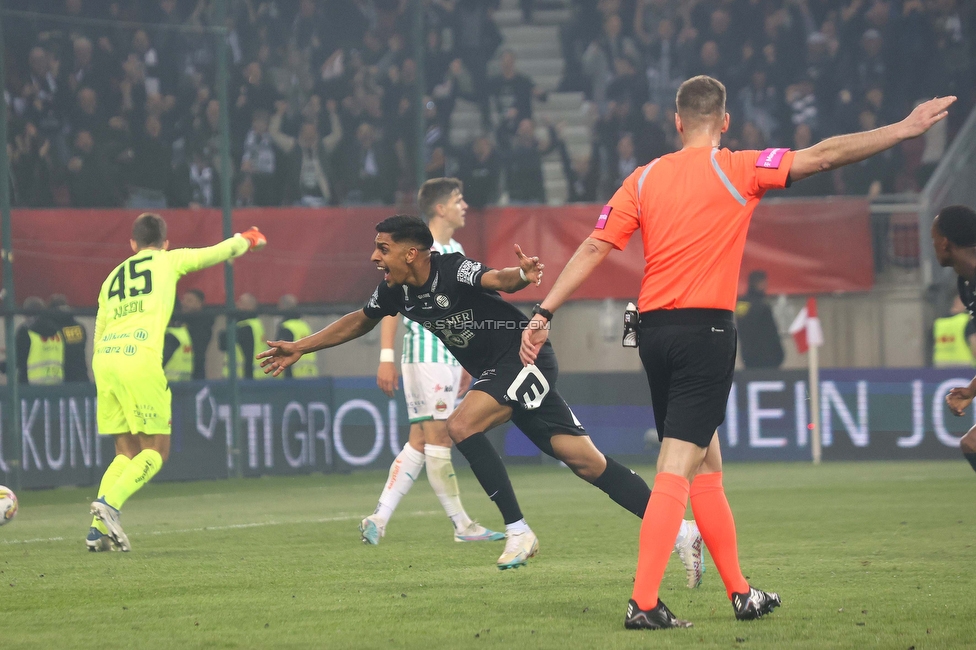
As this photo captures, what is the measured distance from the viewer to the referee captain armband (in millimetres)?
4930

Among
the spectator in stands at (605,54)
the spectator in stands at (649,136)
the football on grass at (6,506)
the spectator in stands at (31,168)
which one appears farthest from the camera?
the spectator in stands at (605,54)

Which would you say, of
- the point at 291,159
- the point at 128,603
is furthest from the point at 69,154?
the point at 128,603

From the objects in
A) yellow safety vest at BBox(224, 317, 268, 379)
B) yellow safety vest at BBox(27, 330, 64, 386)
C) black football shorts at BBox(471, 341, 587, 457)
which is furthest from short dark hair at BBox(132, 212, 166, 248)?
yellow safety vest at BBox(224, 317, 268, 379)

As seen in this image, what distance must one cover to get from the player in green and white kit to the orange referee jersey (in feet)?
11.2

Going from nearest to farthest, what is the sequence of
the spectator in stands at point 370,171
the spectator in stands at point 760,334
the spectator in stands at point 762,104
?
the spectator in stands at point 760,334
the spectator in stands at point 370,171
the spectator in stands at point 762,104

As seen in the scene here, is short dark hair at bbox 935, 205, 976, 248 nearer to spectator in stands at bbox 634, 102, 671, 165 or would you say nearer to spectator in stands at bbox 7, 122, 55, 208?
spectator in stands at bbox 7, 122, 55, 208

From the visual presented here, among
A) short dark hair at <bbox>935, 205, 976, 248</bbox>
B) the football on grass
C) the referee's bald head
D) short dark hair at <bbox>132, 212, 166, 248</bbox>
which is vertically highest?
the referee's bald head

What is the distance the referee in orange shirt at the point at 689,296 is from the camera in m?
4.90

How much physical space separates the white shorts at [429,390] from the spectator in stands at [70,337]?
5.91m

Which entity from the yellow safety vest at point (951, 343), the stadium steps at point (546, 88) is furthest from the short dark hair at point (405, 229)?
the stadium steps at point (546, 88)

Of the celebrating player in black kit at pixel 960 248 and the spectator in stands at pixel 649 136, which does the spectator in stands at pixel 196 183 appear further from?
the celebrating player in black kit at pixel 960 248

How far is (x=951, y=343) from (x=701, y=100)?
11241mm

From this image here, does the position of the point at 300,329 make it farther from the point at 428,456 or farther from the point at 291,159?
the point at 428,456

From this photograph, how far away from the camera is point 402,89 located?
16516 mm
